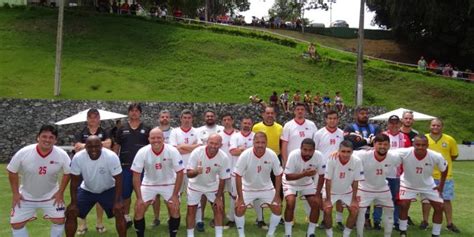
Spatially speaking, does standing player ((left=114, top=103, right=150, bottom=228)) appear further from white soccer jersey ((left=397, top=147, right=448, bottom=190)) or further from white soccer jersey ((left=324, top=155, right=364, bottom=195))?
white soccer jersey ((left=397, top=147, right=448, bottom=190))

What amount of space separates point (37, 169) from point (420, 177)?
238 inches

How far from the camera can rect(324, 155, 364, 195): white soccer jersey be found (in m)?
8.26

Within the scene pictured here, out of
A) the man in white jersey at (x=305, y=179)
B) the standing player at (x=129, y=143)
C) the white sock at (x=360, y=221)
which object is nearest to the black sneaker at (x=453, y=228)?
the white sock at (x=360, y=221)

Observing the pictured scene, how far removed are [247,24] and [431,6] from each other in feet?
52.3

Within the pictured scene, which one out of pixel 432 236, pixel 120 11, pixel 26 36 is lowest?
pixel 432 236

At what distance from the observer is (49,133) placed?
23.9 ft

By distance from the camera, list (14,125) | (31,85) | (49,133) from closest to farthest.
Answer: (49,133)
(14,125)
(31,85)

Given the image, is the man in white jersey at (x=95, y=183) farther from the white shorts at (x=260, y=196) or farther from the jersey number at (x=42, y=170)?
the white shorts at (x=260, y=196)

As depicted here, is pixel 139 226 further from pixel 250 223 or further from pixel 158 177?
pixel 250 223

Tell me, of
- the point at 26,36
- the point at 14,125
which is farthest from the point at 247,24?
the point at 14,125

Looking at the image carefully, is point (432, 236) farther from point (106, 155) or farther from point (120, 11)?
point (120, 11)

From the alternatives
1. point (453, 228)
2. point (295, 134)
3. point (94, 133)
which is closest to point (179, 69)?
point (295, 134)

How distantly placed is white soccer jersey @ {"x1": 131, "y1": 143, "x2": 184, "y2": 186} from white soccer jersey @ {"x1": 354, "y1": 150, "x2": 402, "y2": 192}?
299 centimetres

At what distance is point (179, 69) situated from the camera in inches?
1196
